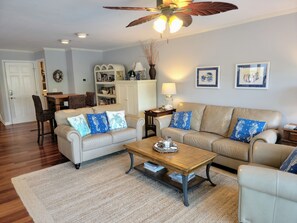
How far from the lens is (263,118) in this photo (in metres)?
3.25

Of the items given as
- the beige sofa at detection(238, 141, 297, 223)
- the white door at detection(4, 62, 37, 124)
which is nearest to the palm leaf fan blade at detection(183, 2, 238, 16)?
the beige sofa at detection(238, 141, 297, 223)

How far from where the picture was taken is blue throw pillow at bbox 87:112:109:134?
12.2 feet

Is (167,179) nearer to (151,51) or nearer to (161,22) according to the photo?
(161,22)

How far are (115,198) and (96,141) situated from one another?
1.19 m

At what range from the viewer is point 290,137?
286 cm

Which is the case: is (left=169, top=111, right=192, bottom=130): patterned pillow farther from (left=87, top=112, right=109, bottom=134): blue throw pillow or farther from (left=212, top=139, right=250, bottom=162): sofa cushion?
(left=87, top=112, right=109, bottom=134): blue throw pillow

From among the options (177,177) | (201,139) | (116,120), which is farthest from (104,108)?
(177,177)

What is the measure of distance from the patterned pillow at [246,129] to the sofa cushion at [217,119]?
0.34 meters

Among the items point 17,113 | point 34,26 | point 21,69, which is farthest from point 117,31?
point 17,113

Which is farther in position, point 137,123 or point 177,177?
point 137,123

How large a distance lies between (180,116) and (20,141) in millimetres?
3873

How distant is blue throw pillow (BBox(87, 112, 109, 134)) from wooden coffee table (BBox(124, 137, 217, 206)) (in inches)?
38.1

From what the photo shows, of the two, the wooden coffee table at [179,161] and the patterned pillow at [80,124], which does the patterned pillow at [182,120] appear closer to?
the wooden coffee table at [179,161]

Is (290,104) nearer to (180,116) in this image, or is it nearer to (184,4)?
(180,116)
